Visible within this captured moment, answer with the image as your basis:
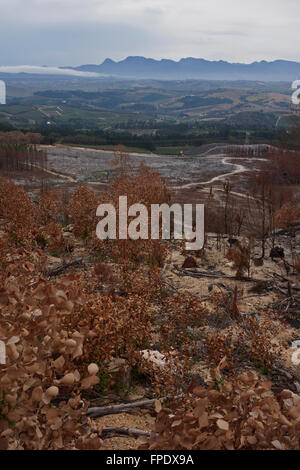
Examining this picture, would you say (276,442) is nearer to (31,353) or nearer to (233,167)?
(31,353)

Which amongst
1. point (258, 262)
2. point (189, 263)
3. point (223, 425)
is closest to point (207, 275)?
point (189, 263)

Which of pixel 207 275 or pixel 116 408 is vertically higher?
pixel 116 408

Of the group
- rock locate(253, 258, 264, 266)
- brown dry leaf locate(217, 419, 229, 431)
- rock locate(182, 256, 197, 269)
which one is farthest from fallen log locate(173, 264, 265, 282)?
brown dry leaf locate(217, 419, 229, 431)

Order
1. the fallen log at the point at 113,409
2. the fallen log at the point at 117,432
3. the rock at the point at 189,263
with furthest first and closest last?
1. the rock at the point at 189,263
2. the fallen log at the point at 113,409
3. the fallen log at the point at 117,432

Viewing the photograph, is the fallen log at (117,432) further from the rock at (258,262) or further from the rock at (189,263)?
the rock at (258,262)

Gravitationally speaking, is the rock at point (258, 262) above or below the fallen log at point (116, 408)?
below

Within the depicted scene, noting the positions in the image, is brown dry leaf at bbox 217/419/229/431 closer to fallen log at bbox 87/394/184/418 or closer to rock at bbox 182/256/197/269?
fallen log at bbox 87/394/184/418

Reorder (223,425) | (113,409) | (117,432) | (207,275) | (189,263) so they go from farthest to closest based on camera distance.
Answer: (189,263), (207,275), (113,409), (117,432), (223,425)

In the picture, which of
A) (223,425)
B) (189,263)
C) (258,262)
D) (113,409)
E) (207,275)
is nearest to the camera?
(223,425)

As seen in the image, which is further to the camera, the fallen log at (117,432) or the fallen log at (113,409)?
the fallen log at (113,409)

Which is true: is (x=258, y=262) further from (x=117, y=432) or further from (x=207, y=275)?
(x=117, y=432)

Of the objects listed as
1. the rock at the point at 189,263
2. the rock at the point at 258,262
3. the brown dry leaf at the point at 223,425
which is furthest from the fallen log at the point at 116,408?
the rock at the point at 258,262

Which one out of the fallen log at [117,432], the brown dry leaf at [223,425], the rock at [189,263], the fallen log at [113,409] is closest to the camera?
the brown dry leaf at [223,425]
